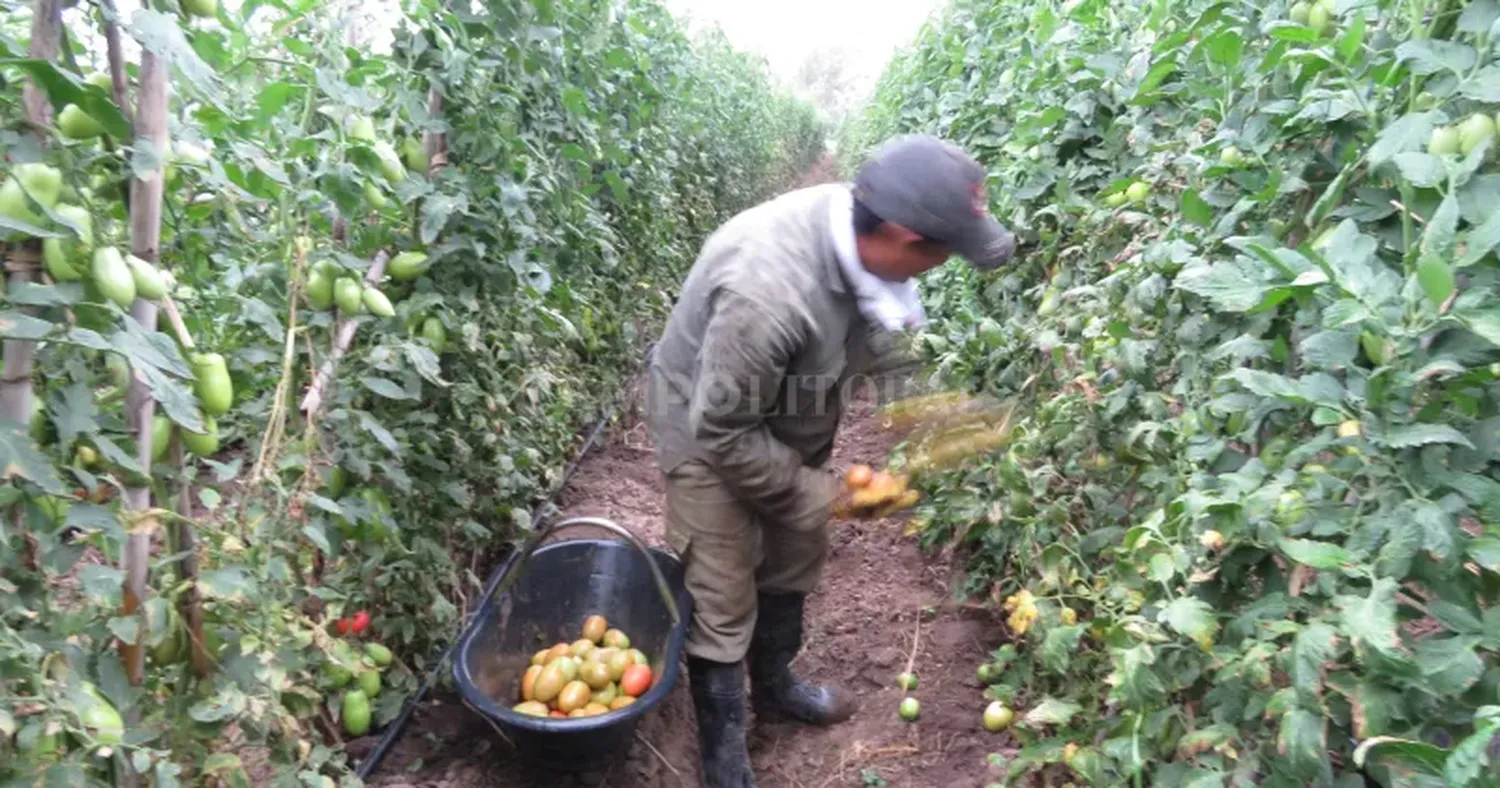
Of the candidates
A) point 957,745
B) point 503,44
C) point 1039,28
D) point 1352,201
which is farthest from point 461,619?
point 1039,28

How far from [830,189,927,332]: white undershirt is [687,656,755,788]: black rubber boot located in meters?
0.98

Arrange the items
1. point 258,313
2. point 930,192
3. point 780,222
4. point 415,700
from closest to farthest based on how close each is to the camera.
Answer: point 258,313
point 930,192
point 780,222
point 415,700

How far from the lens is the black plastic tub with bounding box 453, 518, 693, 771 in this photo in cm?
204

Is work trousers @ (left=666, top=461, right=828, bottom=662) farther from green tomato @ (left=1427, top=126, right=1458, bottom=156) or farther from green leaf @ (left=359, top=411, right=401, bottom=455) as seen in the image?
green tomato @ (left=1427, top=126, right=1458, bottom=156)

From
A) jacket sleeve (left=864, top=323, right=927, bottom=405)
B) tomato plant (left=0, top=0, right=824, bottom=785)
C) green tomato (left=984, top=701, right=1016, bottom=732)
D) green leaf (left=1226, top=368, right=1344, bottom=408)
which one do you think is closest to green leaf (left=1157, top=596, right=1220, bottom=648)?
green leaf (left=1226, top=368, right=1344, bottom=408)

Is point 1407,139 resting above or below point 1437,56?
below

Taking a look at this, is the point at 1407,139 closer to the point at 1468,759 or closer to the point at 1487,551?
the point at 1487,551

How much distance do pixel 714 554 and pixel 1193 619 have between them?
1.25 meters

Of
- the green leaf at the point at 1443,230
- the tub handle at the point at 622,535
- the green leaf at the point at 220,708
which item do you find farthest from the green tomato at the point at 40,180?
the green leaf at the point at 1443,230

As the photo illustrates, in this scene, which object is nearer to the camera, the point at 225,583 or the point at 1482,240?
the point at 1482,240

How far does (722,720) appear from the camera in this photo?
2.29m

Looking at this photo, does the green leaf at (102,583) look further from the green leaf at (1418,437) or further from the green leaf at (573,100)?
the green leaf at (573,100)

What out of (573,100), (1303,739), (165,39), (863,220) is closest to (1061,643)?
(1303,739)

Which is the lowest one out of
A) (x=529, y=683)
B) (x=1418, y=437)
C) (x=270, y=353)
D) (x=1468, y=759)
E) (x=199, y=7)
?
(x=529, y=683)
